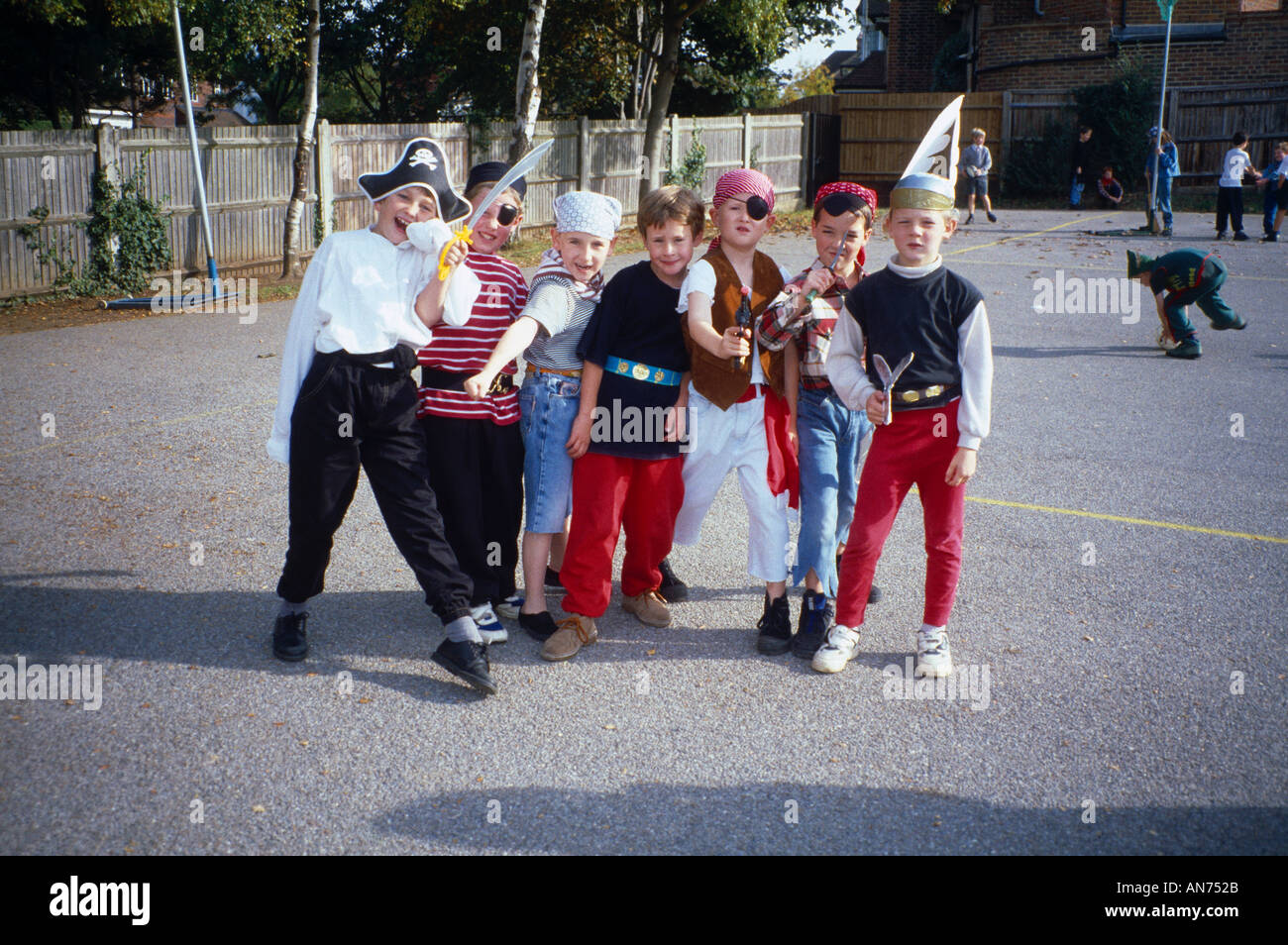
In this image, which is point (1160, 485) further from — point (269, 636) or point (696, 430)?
point (269, 636)

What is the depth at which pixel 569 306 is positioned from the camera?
434cm

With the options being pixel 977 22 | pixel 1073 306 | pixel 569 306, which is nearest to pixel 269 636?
pixel 569 306

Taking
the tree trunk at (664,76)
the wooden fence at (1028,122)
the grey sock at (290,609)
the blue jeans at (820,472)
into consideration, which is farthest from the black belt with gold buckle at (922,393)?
the wooden fence at (1028,122)

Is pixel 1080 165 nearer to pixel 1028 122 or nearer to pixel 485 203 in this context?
pixel 1028 122

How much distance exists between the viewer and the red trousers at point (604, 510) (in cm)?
439

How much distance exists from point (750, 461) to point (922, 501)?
68 centimetres

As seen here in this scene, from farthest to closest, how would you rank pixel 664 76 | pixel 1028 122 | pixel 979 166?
pixel 1028 122 → pixel 979 166 → pixel 664 76

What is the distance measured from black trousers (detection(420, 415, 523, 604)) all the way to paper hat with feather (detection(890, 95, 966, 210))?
1.74m

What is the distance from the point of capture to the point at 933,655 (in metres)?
4.23

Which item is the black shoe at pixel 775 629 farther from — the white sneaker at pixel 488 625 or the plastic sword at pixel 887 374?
the white sneaker at pixel 488 625

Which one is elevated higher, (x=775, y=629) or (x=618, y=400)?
(x=618, y=400)

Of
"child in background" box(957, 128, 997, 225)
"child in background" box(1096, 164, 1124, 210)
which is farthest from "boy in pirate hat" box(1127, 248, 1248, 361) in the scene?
"child in background" box(1096, 164, 1124, 210)

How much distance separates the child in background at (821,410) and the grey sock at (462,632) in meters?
1.15

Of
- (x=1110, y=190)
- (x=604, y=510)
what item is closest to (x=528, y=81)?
(x=604, y=510)
